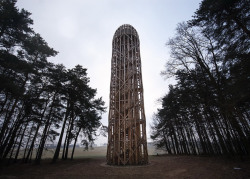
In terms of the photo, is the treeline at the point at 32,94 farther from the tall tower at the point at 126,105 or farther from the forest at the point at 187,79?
the tall tower at the point at 126,105

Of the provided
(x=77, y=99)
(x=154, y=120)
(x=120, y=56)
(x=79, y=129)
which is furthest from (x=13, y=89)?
(x=154, y=120)

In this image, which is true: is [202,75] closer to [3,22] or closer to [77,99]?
[77,99]

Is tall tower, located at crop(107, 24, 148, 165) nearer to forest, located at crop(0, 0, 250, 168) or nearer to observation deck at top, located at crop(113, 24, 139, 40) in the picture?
observation deck at top, located at crop(113, 24, 139, 40)

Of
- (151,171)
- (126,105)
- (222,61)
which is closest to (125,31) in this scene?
(126,105)

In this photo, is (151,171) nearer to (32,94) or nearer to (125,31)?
(32,94)

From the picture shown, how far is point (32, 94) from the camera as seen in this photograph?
36.4 ft

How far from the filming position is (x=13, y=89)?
23.3 feet

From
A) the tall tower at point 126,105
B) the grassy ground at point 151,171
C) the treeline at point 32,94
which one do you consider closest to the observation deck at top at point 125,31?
the tall tower at point 126,105

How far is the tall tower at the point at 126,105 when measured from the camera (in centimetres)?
1091

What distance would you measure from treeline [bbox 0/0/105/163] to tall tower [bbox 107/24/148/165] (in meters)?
4.50

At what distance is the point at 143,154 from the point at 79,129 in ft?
35.1

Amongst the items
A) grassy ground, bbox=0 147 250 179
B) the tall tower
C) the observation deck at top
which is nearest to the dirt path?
grassy ground, bbox=0 147 250 179

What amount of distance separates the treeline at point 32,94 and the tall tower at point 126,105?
14.8 feet

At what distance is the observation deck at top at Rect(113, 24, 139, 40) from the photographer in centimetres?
1555
